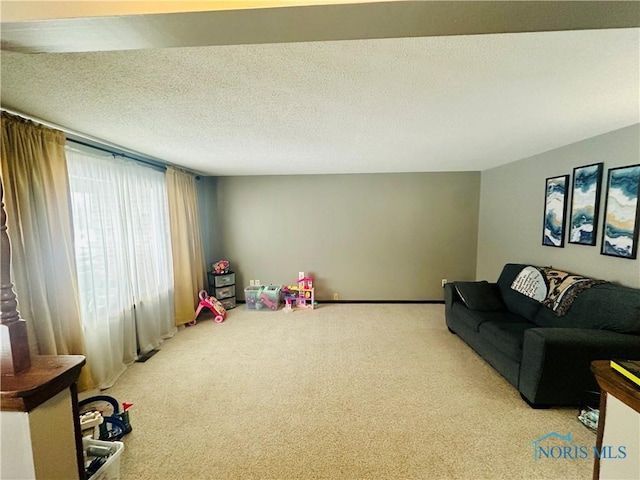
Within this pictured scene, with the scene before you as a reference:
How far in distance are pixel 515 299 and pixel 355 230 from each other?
7.84 feet

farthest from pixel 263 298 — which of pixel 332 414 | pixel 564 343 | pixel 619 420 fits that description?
pixel 619 420

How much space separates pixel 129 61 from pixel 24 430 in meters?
1.46

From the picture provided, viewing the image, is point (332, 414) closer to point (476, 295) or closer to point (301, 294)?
point (476, 295)

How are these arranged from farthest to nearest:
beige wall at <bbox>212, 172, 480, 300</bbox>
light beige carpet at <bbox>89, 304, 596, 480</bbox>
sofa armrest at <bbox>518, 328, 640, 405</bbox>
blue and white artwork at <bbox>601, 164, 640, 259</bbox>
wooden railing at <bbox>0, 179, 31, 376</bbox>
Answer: beige wall at <bbox>212, 172, 480, 300</bbox> → blue and white artwork at <bbox>601, 164, 640, 259</bbox> → sofa armrest at <bbox>518, 328, 640, 405</bbox> → light beige carpet at <bbox>89, 304, 596, 480</bbox> → wooden railing at <bbox>0, 179, 31, 376</bbox>

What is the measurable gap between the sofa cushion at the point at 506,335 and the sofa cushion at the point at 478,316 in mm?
81

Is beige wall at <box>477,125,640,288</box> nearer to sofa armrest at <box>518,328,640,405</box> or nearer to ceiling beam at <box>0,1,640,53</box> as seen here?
sofa armrest at <box>518,328,640,405</box>

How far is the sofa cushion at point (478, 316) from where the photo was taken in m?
2.64

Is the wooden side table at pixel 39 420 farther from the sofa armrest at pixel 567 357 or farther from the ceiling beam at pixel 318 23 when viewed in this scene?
the sofa armrest at pixel 567 357

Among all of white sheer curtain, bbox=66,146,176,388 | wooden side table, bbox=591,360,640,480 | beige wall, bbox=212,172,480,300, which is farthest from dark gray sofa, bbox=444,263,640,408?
white sheer curtain, bbox=66,146,176,388

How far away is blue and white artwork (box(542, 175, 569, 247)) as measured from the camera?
268 cm

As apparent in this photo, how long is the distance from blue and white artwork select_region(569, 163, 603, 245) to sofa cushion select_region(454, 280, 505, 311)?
3.11 feet

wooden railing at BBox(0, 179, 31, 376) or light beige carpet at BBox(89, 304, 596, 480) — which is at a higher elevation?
A: wooden railing at BBox(0, 179, 31, 376)

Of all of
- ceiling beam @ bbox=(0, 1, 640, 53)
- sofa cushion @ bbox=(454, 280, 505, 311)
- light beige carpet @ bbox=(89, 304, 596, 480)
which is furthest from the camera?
sofa cushion @ bbox=(454, 280, 505, 311)

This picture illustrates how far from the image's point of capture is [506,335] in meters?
2.25
